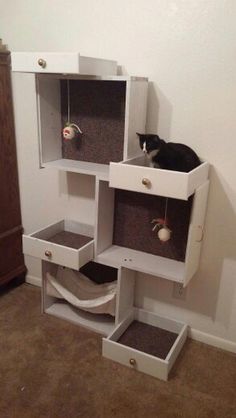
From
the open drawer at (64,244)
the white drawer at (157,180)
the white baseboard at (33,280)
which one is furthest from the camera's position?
the white baseboard at (33,280)

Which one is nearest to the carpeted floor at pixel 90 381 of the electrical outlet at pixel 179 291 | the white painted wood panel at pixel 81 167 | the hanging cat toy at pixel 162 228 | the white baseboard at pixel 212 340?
the white baseboard at pixel 212 340

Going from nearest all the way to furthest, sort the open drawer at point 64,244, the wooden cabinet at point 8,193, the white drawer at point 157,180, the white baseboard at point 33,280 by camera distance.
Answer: the white drawer at point 157,180 < the open drawer at point 64,244 < the wooden cabinet at point 8,193 < the white baseboard at point 33,280

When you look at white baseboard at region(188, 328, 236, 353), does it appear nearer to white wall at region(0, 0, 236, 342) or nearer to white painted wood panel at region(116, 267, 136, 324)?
white wall at region(0, 0, 236, 342)

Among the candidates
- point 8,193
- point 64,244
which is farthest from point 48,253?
point 8,193

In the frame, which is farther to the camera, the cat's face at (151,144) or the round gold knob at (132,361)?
the round gold knob at (132,361)

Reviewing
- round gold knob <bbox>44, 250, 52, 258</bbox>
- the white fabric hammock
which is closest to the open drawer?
round gold knob <bbox>44, 250, 52, 258</bbox>

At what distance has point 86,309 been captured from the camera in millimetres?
1994

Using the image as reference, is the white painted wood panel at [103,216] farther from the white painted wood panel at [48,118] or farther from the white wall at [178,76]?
the white painted wood panel at [48,118]

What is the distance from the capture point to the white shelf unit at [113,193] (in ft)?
4.80

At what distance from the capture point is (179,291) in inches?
75.2

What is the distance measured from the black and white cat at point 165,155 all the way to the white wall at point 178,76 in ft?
0.57

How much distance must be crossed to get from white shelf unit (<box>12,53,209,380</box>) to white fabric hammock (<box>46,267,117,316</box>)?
56 millimetres

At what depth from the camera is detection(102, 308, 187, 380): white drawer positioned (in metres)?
1.64

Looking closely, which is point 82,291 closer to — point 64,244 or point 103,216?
point 64,244
